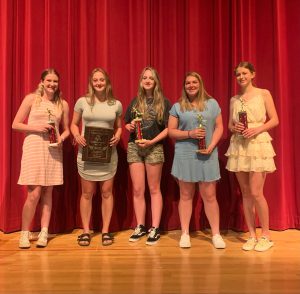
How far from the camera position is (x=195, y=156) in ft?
11.0

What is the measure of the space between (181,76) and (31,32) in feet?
5.43

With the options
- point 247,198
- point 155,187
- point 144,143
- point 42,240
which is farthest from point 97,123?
point 247,198

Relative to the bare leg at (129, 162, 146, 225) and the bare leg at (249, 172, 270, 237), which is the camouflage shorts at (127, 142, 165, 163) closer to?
the bare leg at (129, 162, 146, 225)

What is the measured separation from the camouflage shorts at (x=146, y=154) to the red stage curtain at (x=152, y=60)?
43 cm

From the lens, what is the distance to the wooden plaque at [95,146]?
3436 millimetres

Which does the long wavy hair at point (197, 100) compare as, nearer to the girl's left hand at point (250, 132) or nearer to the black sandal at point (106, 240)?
the girl's left hand at point (250, 132)

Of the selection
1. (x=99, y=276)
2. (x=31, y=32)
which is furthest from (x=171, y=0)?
(x=99, y=276)

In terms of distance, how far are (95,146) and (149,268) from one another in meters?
1.19

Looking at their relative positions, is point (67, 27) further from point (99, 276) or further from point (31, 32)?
point (99, 276)

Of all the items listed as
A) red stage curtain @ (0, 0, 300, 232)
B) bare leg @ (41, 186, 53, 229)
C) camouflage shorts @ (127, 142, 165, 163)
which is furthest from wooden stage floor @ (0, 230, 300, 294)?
camouflage shorts @ (127, 142, 165, 163)

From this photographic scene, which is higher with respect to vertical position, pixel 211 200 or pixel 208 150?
pixel 208 150

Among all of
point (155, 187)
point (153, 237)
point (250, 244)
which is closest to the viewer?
point (250, 244)

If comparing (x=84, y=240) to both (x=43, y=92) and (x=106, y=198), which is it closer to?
(x=106, y=198)

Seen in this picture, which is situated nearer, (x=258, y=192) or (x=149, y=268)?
(x=149, y=268)
